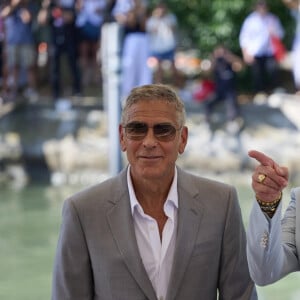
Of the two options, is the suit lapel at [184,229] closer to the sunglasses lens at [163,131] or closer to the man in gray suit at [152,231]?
the man in gray suit at [152,231]

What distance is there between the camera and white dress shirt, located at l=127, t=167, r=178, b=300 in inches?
136

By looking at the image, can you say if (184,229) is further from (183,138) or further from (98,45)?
(98,45)

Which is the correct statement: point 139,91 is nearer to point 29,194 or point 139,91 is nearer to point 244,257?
point 244,257

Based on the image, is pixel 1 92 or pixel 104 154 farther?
pixel 1 92

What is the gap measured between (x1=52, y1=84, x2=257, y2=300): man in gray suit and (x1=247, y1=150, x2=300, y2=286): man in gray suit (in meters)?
0.22

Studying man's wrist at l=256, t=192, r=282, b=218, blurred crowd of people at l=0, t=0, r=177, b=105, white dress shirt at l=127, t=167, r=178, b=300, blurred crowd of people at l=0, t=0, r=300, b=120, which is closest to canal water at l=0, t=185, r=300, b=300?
blurred crowd of people at l=0, t=0, r=300, b=120

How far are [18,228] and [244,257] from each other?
7.31 meters

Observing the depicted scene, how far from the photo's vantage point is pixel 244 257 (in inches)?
141

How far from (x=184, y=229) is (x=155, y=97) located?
46 centimetres

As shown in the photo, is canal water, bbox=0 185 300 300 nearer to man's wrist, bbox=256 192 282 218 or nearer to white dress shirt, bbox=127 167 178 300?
white dress shirt, bbox=127 167 178 300

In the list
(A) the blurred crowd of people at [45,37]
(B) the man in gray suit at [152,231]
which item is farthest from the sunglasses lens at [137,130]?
(A) the blurred crowd of people at [45,37]

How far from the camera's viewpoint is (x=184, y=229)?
11.5 feet

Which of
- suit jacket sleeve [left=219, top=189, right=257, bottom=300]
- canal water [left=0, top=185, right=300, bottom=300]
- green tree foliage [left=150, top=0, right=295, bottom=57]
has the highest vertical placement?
green tree foliage [left=150, top=0, right=295, bottom=57]

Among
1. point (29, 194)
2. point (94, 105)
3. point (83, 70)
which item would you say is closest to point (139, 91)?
point (29, 194)
